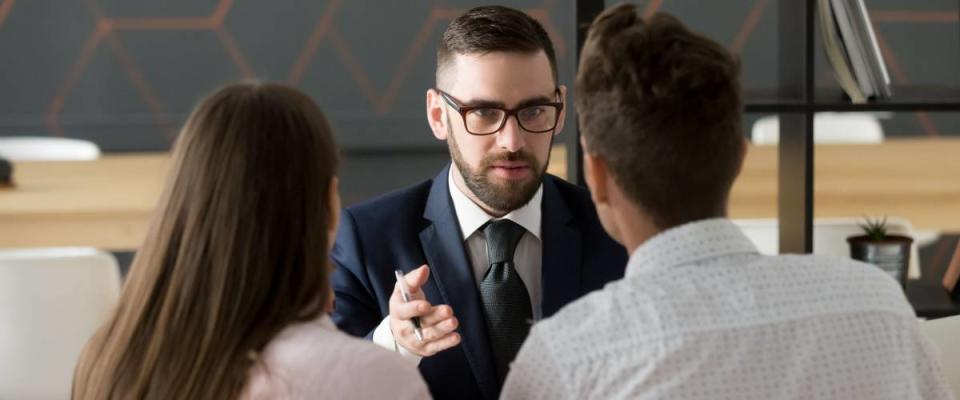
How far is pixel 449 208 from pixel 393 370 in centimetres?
68

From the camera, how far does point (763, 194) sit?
3.70 meters

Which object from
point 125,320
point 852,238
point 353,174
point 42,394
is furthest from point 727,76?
point 353,174

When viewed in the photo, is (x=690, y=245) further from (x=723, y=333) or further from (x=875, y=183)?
(x=875, y=183)

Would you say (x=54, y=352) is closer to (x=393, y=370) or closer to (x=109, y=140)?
(x=109, y=140)

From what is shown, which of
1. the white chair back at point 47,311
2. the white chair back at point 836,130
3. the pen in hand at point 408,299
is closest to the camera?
the pen in hand at point 408,299

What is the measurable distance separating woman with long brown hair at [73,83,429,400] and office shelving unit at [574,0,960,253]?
1.15 metres

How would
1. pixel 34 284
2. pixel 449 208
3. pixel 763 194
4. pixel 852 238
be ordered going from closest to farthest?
1. pixel 449 208
2. pixel 852 238
3. pixel 34 284
4. pixel 763 194

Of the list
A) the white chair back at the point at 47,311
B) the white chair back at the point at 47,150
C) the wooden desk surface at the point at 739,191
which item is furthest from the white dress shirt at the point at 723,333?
the white chair back at the point at 47,150

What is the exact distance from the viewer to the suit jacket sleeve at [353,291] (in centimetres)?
160

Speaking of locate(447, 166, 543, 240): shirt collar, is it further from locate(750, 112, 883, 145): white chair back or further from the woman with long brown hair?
locate(750, 112, 883, 145): white chair back

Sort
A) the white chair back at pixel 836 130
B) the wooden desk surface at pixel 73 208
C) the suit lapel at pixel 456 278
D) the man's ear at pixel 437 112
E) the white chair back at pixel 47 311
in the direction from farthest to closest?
the white chair back at pixel 836 130 < the wooden desk surface at pixel 73 208 < the white chair back at pixel 47 311 < the man's ear at pixel 437 112 < the suit lapel at pixel 456 278

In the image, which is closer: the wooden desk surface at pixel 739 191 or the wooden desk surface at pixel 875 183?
the wooden desk surface at pixel 739 191

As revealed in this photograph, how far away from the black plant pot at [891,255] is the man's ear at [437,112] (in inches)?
40.4

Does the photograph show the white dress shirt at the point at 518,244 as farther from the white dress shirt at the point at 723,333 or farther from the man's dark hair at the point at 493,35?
the white dress shirt at the point at 723,333
